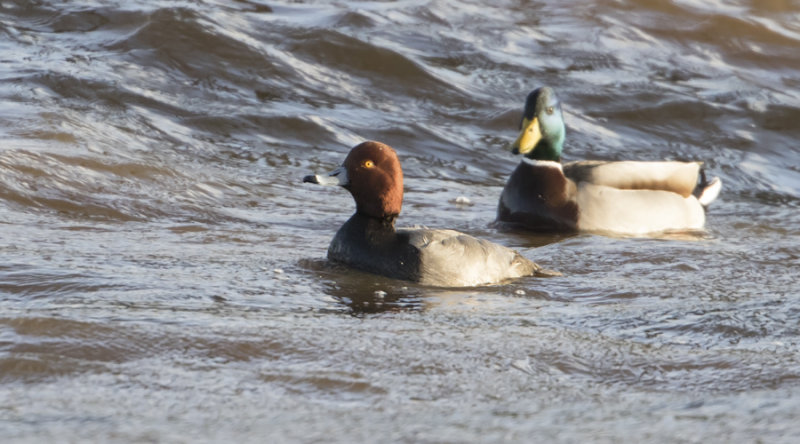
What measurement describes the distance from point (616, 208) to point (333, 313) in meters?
4.25

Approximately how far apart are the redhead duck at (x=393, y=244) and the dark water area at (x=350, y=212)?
0.47 ft

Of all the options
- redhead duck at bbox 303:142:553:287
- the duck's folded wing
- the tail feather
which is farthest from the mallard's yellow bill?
redhead duck at bbox 303:142:553:287

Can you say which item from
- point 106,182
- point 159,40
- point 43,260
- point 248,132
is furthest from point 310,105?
point 43,260

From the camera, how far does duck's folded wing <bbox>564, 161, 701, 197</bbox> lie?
9102 millimetres

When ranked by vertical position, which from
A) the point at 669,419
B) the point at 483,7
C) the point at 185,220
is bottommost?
the point at 185,220

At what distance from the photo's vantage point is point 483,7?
15.6 m

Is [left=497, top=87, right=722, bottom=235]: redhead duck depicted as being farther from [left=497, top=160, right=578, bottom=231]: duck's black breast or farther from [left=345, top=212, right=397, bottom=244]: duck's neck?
[left=345, top=212, right=397, bottom=244]: duck's neck

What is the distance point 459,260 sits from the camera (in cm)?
593

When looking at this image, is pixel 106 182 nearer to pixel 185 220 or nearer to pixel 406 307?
pixel 185 220

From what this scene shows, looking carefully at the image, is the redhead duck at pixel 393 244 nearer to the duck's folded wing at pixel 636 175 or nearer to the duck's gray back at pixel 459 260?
the duck's gray back at pixel 459 260

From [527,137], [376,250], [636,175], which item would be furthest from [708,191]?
[376,250]

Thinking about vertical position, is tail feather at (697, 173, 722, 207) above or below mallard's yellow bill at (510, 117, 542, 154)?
below

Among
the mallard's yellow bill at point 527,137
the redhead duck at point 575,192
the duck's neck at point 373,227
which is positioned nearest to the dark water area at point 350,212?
the duck's neck at point 373,227

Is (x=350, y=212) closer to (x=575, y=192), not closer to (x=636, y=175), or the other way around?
(x=575, y=192)
